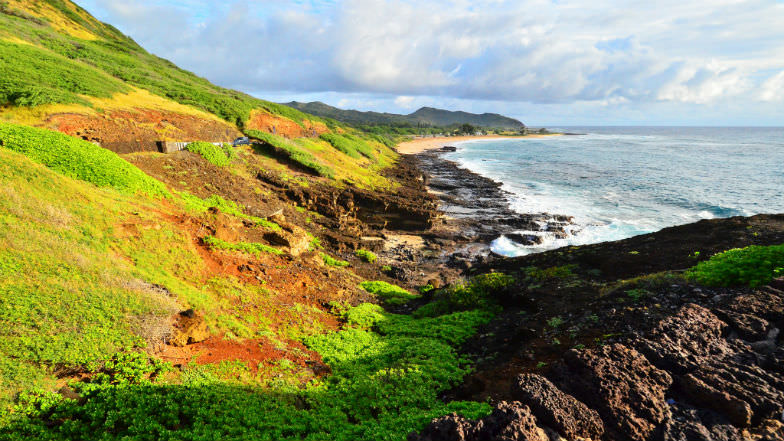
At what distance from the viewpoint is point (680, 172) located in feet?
200

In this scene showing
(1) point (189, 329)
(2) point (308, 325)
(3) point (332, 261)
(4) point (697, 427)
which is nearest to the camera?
(4) point (697, 427)

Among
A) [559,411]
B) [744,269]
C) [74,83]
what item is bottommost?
[559,411]

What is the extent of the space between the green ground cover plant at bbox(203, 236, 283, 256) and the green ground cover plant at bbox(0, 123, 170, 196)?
14.7 ft

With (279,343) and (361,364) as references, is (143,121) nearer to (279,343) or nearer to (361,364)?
(279,343)

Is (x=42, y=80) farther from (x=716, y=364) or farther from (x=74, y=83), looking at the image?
(x=716, y=364)

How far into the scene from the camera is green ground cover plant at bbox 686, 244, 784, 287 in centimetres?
994

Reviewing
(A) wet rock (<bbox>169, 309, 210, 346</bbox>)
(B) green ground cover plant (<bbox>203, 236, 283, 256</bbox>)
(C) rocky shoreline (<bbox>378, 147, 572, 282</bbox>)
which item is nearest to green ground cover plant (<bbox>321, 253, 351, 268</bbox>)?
(B) green ground cover plant (<bbox>203, 236, 283, 256</bbox>)

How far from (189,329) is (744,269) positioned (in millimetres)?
16036

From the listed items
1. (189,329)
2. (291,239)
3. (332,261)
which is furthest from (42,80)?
(189,329)

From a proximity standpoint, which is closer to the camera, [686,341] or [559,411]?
[559,411]

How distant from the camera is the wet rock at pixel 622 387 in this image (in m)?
5.74

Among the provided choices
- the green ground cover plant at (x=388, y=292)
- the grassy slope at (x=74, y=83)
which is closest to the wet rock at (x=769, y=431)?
the green ground cover plant at (x=388, y=292)

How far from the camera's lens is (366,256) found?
2183cm

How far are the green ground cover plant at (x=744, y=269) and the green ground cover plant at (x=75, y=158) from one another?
2126 centimetres
